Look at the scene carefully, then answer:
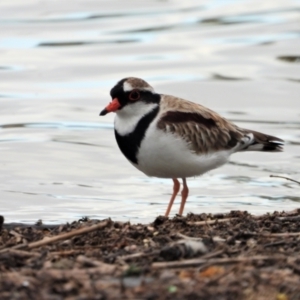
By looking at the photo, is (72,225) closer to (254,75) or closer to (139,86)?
(139,86)

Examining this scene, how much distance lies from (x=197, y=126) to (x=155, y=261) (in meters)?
3.00

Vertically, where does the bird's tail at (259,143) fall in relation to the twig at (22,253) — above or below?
below

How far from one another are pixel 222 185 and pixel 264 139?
2381 mm

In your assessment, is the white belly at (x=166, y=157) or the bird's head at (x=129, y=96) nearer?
the white belly at (x=166, y=157)

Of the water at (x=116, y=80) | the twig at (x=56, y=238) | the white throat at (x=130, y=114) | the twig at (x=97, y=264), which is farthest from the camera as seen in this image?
the water at (x=116, y=80)

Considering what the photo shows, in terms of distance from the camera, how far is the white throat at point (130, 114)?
7535mm

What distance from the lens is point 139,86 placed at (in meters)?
7.65

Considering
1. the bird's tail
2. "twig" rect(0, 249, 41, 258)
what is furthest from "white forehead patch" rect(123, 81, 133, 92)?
"twig" rect(0, 249, 41, 258)

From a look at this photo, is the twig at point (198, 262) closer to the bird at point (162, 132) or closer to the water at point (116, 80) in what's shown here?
the bird at point (162, 132)

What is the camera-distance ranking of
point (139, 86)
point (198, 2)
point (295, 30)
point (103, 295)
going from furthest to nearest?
point (198, 2) < point (295, 30) < point (139, 86) < point (103, 295)

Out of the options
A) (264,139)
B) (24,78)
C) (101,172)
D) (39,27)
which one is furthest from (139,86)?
(39,27)

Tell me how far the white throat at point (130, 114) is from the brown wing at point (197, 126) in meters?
0.17

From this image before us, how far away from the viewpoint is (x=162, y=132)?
7.43 meters

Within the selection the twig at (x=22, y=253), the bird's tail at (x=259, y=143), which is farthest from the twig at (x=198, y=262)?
the bird's tail at (x=259, y=143)
